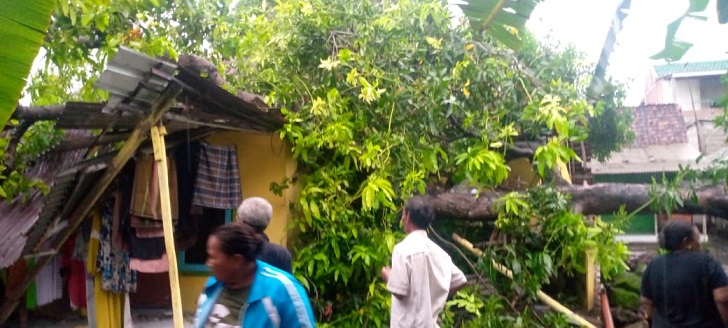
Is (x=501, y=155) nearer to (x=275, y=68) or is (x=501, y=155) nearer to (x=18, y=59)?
(x=275, y=68)

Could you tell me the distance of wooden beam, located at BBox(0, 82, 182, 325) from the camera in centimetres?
480

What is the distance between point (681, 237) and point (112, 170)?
3.86 meters

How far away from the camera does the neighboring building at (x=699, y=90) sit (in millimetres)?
2314

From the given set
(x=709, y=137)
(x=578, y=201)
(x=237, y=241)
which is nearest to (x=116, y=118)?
(x=237, y=241)

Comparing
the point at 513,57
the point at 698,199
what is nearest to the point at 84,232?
the point at 513,57

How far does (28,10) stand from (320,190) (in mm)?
4051

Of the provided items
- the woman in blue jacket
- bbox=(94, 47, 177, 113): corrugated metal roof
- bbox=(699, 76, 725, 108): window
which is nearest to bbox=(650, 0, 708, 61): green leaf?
bbox=(699, 76, 725, 108): window

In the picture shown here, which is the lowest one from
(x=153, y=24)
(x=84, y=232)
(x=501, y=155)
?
(x=84, y=232)

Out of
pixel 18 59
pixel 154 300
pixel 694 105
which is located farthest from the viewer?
pixel 154 300

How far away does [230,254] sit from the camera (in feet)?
8.82

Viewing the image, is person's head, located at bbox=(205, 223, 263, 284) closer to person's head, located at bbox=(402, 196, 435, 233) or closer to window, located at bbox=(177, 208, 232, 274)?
person's head, located at bbox=(402, 196, 435, 233)

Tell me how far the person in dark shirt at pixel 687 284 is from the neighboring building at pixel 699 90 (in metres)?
0.62

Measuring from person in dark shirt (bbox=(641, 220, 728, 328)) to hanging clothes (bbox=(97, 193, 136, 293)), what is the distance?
4.02 meters

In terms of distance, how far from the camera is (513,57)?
23.9 feet
